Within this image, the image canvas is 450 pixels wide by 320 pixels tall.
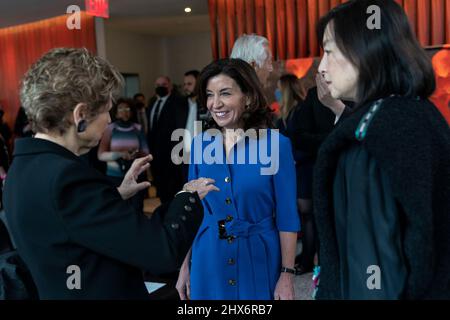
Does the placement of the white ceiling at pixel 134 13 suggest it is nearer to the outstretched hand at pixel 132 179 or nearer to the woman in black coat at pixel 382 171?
the outstretched hand at pixel 132 179

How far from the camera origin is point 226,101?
1.78 metres

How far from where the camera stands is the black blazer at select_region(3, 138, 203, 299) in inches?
41.4

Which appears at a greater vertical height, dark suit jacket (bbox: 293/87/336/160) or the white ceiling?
the white ceiling

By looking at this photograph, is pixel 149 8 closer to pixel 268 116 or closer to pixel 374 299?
pixel 268 116

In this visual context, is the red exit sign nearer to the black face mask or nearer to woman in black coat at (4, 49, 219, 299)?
the black face mask

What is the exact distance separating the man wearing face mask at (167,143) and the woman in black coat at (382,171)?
3.73m

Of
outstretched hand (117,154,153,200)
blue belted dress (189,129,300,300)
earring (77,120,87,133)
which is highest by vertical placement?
earring (77,120,87,133)

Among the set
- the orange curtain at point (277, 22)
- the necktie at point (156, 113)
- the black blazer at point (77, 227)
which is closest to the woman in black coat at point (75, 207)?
the black blazer at point (77, 227)
